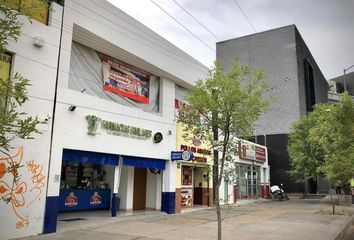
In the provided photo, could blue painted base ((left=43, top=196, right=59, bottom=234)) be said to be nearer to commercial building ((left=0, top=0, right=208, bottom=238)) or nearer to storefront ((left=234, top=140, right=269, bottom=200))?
commercial building ((left=0, top=0, right=208, bottom=238))

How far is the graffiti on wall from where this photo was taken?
933cm

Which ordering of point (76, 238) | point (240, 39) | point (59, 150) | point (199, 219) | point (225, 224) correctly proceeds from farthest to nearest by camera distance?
point (240, 39) < point (199, 219) < point (225, 224) < point (59, 150) < point (76, 238)

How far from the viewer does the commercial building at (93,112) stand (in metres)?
10.2

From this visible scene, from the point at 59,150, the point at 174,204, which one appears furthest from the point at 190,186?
the point at 59,150

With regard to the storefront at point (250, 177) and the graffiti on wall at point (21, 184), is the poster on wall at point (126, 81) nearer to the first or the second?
the graffiti on wall at point (21, 184)

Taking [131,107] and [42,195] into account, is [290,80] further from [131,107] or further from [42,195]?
[42,195]

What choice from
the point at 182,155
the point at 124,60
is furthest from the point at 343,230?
the point at 124,60

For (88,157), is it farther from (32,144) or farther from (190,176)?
(190,176)

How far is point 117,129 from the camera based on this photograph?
1376 centimetres

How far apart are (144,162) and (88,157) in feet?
11.4

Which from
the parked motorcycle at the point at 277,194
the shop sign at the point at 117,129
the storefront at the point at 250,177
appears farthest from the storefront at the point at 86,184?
the parked motorcycle at the point at 277,194

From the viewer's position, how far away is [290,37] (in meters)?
40.2

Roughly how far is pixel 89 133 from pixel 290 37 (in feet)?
112

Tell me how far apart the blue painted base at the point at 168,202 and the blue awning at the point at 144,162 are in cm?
134
